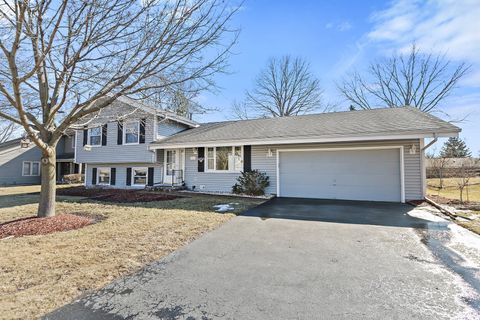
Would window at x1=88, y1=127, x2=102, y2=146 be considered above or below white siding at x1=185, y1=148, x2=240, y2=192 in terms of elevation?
above

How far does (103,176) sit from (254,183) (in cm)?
1088

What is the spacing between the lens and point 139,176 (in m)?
15.5

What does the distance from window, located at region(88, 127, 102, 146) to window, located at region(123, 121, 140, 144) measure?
2.22 metres

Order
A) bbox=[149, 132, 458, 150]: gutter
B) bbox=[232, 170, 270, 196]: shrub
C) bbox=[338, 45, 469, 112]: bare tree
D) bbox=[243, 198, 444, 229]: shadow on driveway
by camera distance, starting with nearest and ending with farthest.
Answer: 1. bbox=[243, 198, 444, 229]: shadow on driveway
2. bbox=[149, 132, 458, 150]: gutter
3. bbox=[232, 170, 270, 196]: shrub
4. bbox=[338, 45, 469, 112]: bare tree

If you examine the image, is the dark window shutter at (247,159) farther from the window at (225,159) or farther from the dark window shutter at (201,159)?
the dark window shutter at (201,159)

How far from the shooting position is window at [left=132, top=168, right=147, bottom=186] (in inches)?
603

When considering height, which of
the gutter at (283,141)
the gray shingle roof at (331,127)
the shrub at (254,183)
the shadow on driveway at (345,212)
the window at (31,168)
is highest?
the gray shingle roof at (331,127)

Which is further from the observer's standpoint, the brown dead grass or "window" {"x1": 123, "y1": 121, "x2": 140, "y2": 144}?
"window" {"x1": 123, "y1": 121, "x2": 140, "y2": 144}

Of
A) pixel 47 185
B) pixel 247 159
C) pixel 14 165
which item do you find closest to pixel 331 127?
pixel 247 159

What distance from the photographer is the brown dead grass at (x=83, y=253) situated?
2986mm

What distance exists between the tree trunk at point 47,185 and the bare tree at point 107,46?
22 mm

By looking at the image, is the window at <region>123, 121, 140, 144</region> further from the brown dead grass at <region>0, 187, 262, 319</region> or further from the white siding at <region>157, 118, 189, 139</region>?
the brown dead grass at <region>0, 187, 262, 319</region>

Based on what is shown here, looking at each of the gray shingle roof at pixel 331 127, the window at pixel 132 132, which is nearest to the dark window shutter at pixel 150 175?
the window at pixel 132 132

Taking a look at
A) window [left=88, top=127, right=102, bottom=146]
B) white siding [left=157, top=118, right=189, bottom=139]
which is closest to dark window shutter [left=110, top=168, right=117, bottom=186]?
window [left=88, top=127, right=102, bottom=146]
